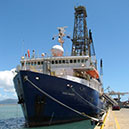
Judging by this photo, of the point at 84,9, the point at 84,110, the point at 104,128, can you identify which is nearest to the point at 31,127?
the point at 84,110

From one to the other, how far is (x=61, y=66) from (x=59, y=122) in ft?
22.4

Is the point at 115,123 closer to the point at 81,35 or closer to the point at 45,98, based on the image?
the point at 45,98

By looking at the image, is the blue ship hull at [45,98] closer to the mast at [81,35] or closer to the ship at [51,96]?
the ship at [51,96]

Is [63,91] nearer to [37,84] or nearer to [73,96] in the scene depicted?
[73,96]

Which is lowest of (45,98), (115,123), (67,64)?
(115,123)

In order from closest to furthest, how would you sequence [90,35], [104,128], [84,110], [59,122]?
[104,128], [59,122], [84,110], [90,35]

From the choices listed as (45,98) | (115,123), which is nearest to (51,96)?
(45,98)

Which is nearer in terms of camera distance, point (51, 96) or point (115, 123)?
point (115, 123)

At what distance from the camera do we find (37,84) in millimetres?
15719

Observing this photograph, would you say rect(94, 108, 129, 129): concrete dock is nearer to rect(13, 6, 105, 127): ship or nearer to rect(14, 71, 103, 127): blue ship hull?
Answer: rect(13, 6, 105, 127): ship

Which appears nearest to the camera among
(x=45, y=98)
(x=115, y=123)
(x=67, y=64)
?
(x=115, y=123)

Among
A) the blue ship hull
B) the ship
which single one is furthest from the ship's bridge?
the blue ship hull

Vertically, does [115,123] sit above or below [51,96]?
below

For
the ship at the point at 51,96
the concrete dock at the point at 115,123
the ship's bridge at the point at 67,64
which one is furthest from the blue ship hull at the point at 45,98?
the ship's bridge at the point at 67,64
